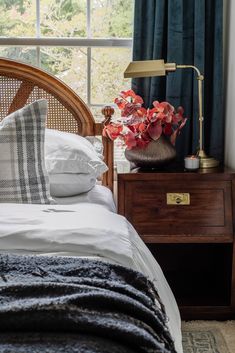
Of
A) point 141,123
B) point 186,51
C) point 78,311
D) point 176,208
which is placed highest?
point 186,51

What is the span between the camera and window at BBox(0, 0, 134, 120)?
273 cm

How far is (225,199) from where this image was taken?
2346mm

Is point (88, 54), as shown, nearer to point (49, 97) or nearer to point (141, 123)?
point (49, 97)

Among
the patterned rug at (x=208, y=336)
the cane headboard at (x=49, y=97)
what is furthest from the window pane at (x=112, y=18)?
the patterned rug at (x=208, y=336)

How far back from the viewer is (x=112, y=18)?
2.75 meters

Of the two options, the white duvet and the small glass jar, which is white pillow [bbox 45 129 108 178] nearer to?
the white duvet

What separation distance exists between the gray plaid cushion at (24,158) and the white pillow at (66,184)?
8 cm

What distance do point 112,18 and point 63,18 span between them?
0.82 ft

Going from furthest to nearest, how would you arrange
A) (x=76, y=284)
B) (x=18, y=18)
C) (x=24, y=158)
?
(x=18, y=18) → (x=24, y=158) → (x=76, y=284)

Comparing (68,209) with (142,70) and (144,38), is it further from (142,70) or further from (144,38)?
(144,38)

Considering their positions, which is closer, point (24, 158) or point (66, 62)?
point (24, 158)

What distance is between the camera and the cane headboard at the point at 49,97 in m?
2.54

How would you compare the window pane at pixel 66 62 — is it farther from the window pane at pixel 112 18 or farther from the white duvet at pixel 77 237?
the white duvet at pixel 77 237

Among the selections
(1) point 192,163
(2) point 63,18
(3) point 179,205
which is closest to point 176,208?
(3) point 179,205
